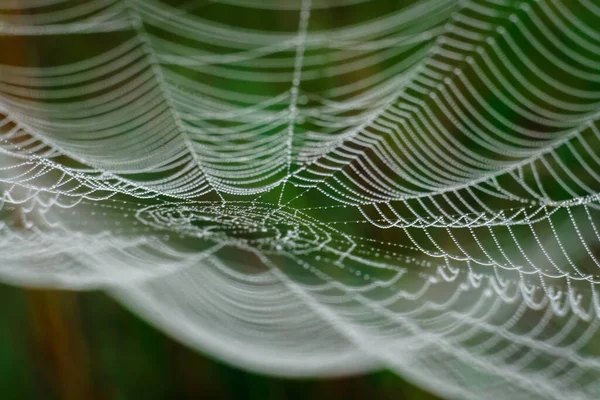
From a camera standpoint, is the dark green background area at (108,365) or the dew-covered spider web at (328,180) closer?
the dew-covered spider web at (328,180)

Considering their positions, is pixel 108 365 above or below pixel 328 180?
below

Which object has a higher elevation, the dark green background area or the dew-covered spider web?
the dew-covered spider web

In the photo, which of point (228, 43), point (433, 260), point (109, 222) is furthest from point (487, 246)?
point (109, 222)

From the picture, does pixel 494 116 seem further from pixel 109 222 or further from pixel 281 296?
pixel 109 222

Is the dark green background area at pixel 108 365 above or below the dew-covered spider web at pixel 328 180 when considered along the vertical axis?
below
